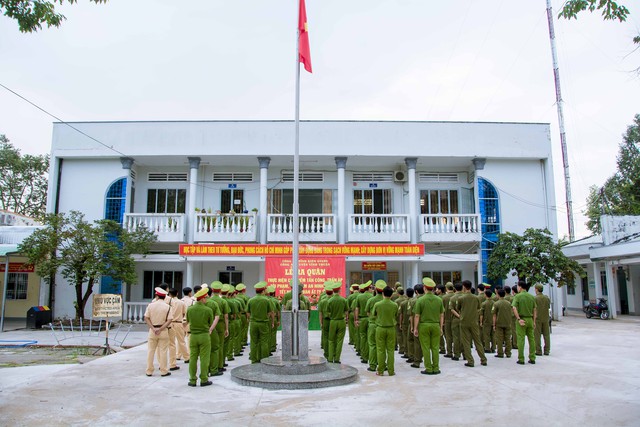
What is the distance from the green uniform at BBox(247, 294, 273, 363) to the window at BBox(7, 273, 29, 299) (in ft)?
45.1

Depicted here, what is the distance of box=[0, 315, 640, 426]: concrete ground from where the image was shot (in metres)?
5.36

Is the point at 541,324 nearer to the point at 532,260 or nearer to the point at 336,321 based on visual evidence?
the point at 336,321

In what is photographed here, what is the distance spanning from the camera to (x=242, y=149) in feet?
56.1

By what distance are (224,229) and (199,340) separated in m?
10.1

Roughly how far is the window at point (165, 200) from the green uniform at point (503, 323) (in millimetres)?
12285

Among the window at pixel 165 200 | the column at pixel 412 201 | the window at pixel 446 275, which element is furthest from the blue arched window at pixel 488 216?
the window at pixel 165 200

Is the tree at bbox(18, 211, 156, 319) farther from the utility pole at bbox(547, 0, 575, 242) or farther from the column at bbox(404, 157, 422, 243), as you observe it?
the utility pole at bbox(547, 0, 575, 242)

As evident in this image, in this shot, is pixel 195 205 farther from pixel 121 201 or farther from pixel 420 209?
pixel 420 209

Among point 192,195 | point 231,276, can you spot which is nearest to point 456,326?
point 231,276

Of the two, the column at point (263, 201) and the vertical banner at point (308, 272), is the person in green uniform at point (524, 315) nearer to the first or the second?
the vertical banner at point (308, 272)

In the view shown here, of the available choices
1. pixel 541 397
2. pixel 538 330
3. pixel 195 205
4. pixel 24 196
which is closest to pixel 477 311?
pixel 538 330

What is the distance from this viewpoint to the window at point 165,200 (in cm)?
1839

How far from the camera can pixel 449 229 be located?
1694cm

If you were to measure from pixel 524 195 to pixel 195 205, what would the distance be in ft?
37.6
